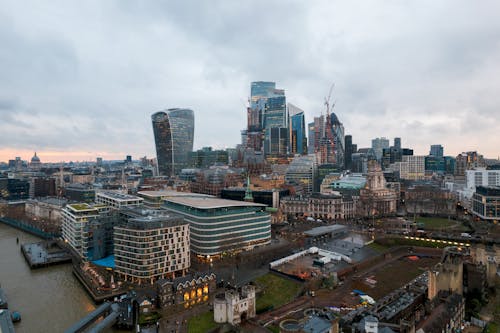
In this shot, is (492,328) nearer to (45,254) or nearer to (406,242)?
(406,242)

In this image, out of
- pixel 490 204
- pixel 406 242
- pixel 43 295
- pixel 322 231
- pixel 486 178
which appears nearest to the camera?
pixel 43 295

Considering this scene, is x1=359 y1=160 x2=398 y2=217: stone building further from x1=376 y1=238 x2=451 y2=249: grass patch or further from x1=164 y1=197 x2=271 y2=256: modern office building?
x1=164 y1=197 x2=271 y2=256: modern office building

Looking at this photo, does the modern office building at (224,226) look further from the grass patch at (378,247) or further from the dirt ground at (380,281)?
the dirt ground at (380,281)

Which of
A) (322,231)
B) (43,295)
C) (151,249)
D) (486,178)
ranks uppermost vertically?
(486,178)

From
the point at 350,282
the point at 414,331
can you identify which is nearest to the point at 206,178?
the point at 350,282

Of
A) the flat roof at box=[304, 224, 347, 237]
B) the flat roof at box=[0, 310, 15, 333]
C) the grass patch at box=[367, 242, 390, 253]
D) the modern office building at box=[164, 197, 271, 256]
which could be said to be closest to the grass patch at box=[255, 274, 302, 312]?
the modern office building at box=[164, 197, 271, 256]

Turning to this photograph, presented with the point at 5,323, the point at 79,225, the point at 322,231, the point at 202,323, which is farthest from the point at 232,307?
the point at 322,231
